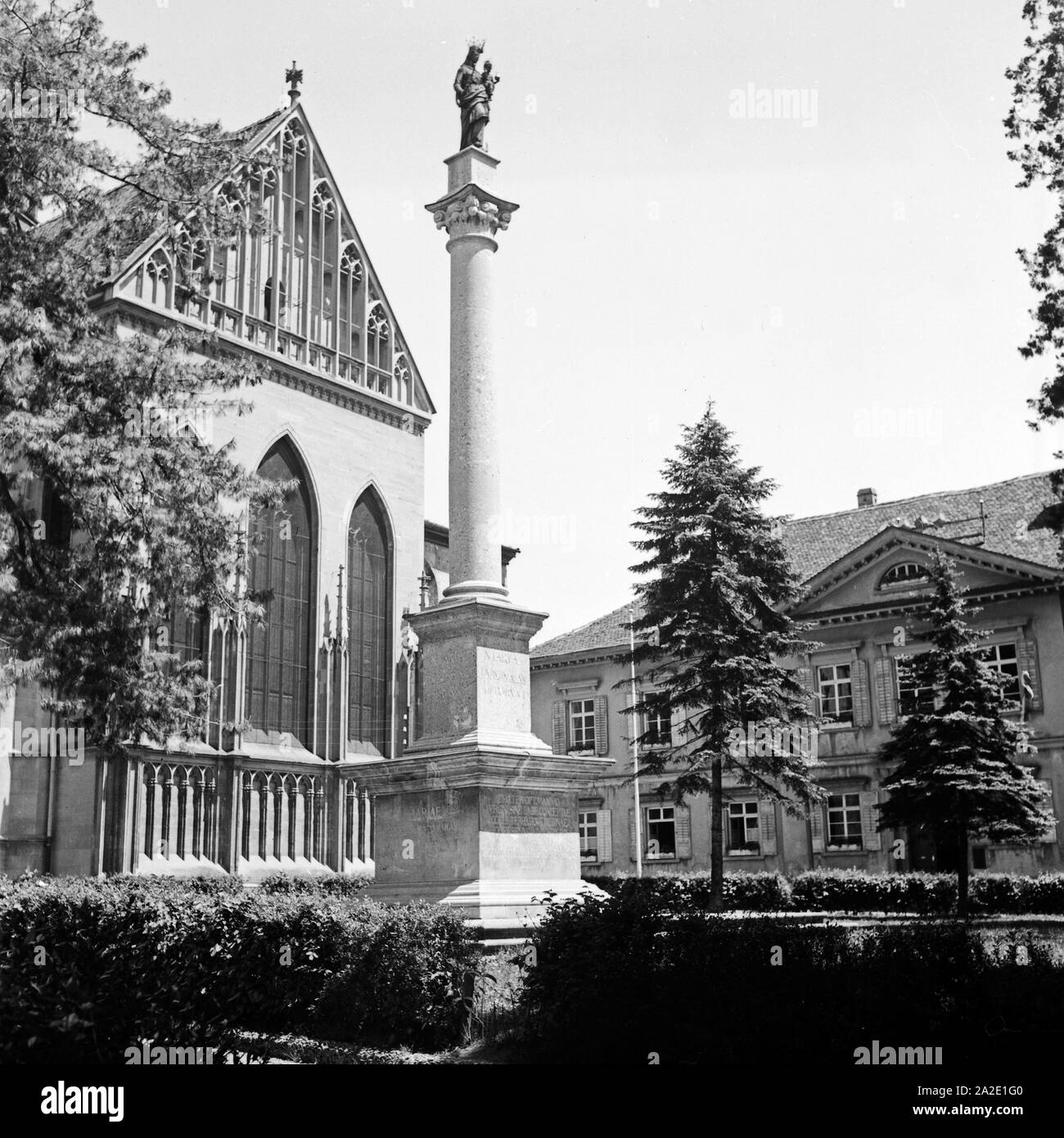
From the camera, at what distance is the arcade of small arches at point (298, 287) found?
33.7 metres

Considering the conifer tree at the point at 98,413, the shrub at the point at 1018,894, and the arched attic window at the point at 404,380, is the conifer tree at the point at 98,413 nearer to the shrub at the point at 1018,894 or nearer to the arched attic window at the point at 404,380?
the arched attic window at the point at 404,380

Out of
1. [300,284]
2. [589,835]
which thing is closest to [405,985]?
[300,284]

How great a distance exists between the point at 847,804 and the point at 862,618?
6.08 metres

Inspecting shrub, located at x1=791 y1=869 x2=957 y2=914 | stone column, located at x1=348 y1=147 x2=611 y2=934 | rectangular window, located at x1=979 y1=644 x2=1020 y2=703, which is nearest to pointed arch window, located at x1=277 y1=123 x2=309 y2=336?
stone column, located at x1=348 y1=147 x2=611 y2=934

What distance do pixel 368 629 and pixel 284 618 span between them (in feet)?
10.8

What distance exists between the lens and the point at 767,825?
42094 millimetres

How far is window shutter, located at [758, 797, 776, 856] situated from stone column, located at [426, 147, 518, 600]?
28.6 metres

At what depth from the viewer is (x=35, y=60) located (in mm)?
17516

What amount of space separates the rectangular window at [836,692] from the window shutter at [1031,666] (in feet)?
18.6

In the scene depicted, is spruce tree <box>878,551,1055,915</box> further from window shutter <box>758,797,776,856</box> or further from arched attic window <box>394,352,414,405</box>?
arched attic window <box>394,352,414,405</box>

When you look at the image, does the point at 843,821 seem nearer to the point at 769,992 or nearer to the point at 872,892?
the point at 872,892

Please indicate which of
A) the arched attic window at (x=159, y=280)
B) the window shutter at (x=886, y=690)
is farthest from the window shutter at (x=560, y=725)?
the arched attic window at (x=159, y=280)

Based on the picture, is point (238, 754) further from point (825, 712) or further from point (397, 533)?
point (825, 712)

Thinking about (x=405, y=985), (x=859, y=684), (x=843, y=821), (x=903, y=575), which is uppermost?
(x=903, y=575)
